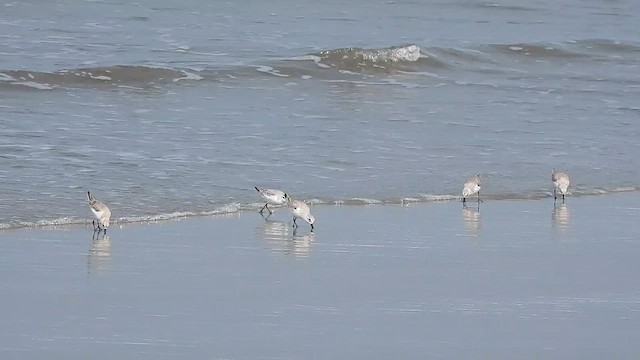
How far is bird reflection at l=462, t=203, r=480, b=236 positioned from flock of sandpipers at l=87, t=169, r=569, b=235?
0.24 m

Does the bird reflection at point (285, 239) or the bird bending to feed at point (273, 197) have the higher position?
the bird bending to feed at point (273, 197)

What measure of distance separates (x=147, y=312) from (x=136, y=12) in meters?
17.3

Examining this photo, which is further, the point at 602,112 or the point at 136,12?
the point at 136,12

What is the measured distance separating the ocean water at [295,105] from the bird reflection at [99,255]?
0.69 meters

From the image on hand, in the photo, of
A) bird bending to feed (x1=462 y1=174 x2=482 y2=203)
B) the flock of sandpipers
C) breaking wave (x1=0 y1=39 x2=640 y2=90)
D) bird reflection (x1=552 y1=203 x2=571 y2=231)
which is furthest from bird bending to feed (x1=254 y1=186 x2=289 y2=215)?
breaking wave (x1=0 y1=39 x2=640 y2=90)

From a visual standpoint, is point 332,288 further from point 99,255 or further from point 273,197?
point 273,197

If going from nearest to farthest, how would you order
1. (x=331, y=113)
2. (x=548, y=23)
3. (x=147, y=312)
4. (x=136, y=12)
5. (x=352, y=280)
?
1. (x=147, y=312)
2. (x=352, y=280)
3. (x=331, y=113)
4. (x=136, y=12)
5. (x=548, y=23)

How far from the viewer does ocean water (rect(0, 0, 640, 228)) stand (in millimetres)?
11555

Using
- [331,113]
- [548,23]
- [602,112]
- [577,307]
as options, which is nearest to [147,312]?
[577,307]

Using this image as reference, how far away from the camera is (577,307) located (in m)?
7.88

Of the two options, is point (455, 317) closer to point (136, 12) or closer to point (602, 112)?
point (602, 112)

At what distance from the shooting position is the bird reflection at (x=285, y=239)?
9352mm

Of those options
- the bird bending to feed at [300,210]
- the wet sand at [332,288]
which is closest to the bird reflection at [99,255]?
the wet sand at [332,288]

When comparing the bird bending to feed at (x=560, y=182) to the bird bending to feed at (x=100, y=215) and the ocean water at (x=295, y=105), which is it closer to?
the ocean water at (x=295, y=105)
